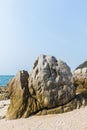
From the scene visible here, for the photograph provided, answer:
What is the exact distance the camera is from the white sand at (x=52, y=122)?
14234 millimetres

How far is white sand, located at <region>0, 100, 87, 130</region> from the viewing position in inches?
560

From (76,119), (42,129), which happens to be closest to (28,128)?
(42,129)

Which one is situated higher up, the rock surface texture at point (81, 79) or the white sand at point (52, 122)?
Result: the rock surface texture at point (81, 79)

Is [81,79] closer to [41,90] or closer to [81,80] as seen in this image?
[81,80]

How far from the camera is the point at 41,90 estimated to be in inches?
683

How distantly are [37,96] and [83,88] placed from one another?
628 centimetres

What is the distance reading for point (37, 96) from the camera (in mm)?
17484

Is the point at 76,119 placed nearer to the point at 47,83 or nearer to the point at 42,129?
the point at 42,129

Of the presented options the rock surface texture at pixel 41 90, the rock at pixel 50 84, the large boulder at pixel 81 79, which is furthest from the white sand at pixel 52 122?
the large boulder at pixel 81 79

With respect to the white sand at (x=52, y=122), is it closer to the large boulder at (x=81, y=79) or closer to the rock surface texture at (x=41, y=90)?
the rock surface texture at (x=41, y=90)

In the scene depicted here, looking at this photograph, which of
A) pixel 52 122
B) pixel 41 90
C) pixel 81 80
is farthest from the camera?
pixel 81 80

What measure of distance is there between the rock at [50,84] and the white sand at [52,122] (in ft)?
3.71

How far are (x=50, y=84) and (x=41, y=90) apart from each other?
589 millimetres

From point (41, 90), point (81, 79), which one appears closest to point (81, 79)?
point (81, 79)
